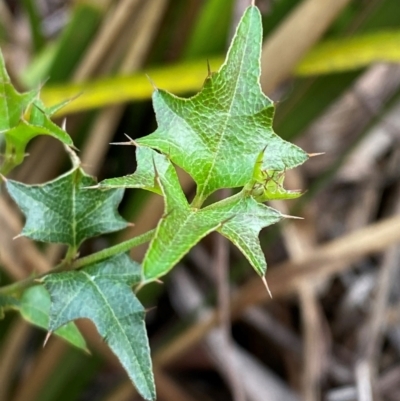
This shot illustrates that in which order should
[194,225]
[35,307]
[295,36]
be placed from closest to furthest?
[194,225], [35,307], [295,36]

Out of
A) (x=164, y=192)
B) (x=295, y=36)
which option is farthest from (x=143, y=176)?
(x=295, y=36)

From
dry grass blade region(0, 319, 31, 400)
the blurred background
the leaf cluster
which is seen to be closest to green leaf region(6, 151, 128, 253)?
the leaf cluster

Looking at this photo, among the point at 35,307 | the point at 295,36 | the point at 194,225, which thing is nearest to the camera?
the point at 194,225

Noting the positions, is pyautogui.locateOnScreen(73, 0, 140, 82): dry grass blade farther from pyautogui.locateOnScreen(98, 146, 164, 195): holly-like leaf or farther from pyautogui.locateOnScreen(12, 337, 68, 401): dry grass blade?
pyautogui.locateOnScreen(98, 146, 164, 195): holly-like leaf

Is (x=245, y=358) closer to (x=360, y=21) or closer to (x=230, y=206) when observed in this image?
(x=360, y=21)

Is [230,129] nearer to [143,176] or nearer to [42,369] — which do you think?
[143,176]

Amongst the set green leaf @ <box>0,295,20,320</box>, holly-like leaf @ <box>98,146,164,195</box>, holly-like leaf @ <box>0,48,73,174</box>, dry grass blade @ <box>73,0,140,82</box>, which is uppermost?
dry grass blade @ <box>73,0,140,82</box>
